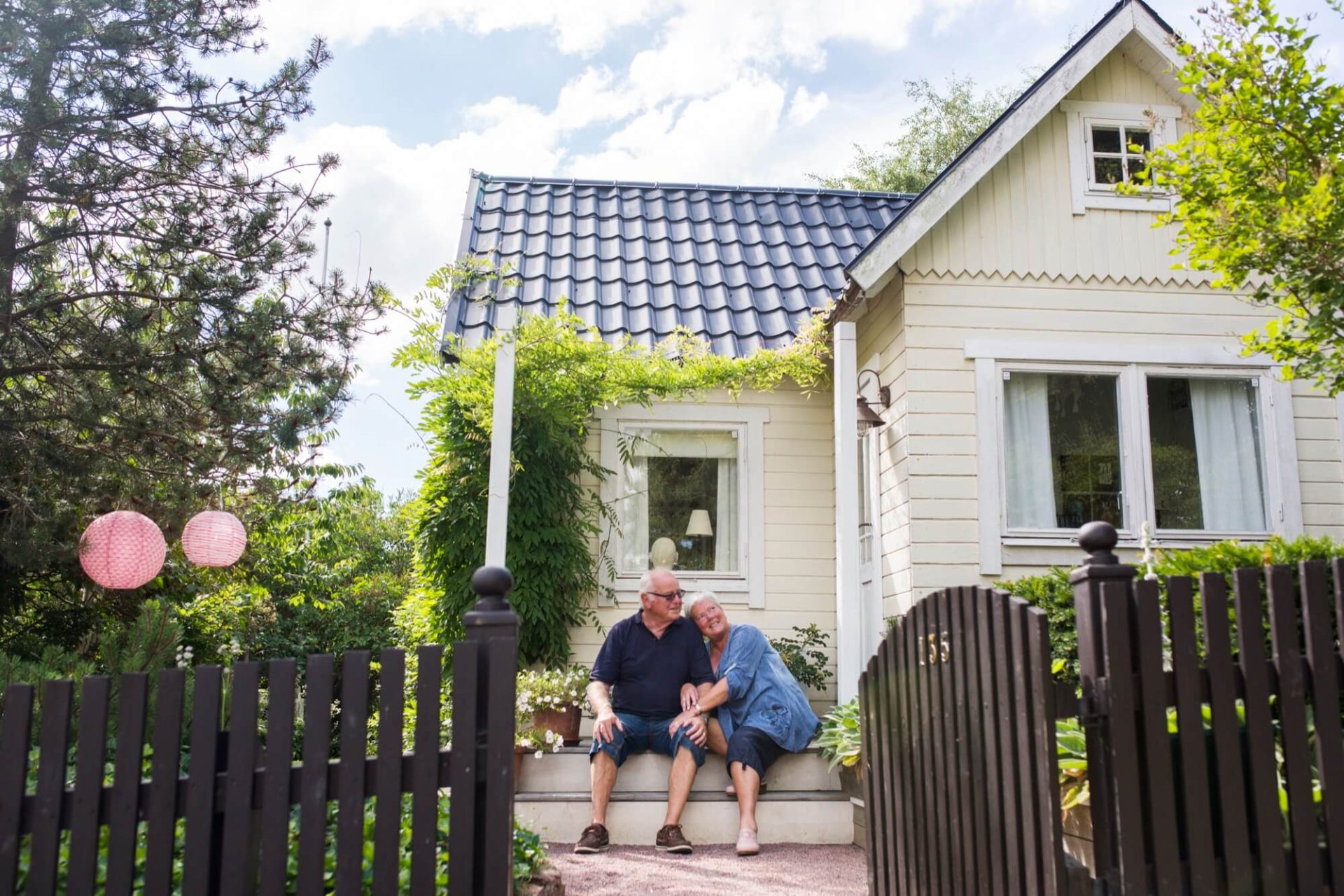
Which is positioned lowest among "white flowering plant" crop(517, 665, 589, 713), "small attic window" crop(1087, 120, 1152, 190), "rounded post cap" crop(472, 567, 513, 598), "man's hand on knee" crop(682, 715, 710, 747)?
"man's hand on knee" crop(682, 715, 710, 747)

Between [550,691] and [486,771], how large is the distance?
4.41 metres

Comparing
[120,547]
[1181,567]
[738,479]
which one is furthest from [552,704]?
[1181,567]

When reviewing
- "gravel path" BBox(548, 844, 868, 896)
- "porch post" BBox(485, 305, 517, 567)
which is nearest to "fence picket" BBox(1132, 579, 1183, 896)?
"gravel path" BBox(548, 844, 868, 896)

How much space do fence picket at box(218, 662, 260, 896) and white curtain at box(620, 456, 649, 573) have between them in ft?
19.4

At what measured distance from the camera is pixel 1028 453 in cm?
726

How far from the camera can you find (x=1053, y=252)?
757 centimetres

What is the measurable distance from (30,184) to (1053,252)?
6.54m

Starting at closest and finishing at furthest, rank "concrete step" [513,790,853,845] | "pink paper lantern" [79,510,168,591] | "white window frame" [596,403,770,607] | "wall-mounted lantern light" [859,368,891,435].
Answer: "concrete step" [513,790,853,845] < "pink paper lantern" [79,510,168,591] < "wall-mounted lantern light" [859,368,891,435] < "white window frame" [596,403,770,607]

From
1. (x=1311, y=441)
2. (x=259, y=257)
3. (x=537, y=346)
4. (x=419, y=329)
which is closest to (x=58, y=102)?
(x=259, y=257)

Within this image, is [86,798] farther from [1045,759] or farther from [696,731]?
[696,731]

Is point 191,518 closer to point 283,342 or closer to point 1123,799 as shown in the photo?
point 283,342

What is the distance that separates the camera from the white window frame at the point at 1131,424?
7.07m

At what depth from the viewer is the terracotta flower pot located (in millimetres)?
6695

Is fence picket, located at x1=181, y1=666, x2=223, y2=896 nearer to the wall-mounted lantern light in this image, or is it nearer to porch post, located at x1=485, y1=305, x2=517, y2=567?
porch post, located at x1=485, y1=305, x2=517, y2=567
